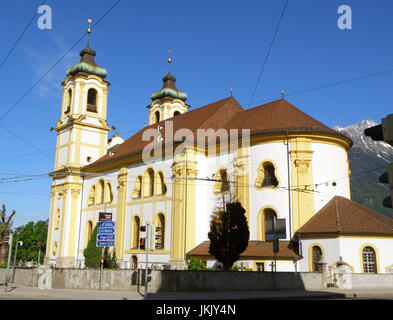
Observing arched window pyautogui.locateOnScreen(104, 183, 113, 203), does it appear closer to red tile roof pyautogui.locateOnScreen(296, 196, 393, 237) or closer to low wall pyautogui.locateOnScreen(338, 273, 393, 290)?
red tile roof pyautogui.locateOnScreen(296, 196, 393, 237)

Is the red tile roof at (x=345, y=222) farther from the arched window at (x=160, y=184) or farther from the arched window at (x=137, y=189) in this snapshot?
the arched window at (x=137, y=189)

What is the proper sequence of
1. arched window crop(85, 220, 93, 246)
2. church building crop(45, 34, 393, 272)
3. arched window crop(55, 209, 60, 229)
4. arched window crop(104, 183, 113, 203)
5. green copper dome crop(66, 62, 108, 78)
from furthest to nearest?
1. green copper dome crop(66, 62, 108, 78)
2. arched window crop(55, 209, 60, 229)
3. arched window crop(85, 220, 93, 246)
4. arched window crop(104, 183, 113, 203)
5. church building crop(45, 34, 393, 272)

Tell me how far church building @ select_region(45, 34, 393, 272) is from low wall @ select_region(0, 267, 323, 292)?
1.71 meters

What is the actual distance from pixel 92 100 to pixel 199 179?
2646 centimetres

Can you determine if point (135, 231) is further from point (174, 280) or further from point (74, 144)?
point (174, 280)

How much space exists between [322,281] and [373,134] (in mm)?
18709

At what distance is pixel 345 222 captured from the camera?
26.1 metres

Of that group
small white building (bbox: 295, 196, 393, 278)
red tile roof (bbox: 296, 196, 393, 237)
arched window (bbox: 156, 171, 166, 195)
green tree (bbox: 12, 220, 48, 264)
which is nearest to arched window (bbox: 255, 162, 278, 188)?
red tile roof (bbox: 296, 196, 393, 237)

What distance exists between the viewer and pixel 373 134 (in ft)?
18.0

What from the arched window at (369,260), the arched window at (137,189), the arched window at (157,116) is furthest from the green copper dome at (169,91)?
the arched window at (369,260)

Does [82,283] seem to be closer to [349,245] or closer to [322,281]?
[322,281]

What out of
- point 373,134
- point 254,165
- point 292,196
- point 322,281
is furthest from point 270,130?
point 373,134

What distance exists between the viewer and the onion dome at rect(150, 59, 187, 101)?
172ft

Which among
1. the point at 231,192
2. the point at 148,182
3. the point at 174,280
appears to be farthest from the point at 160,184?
the point at 174,280
